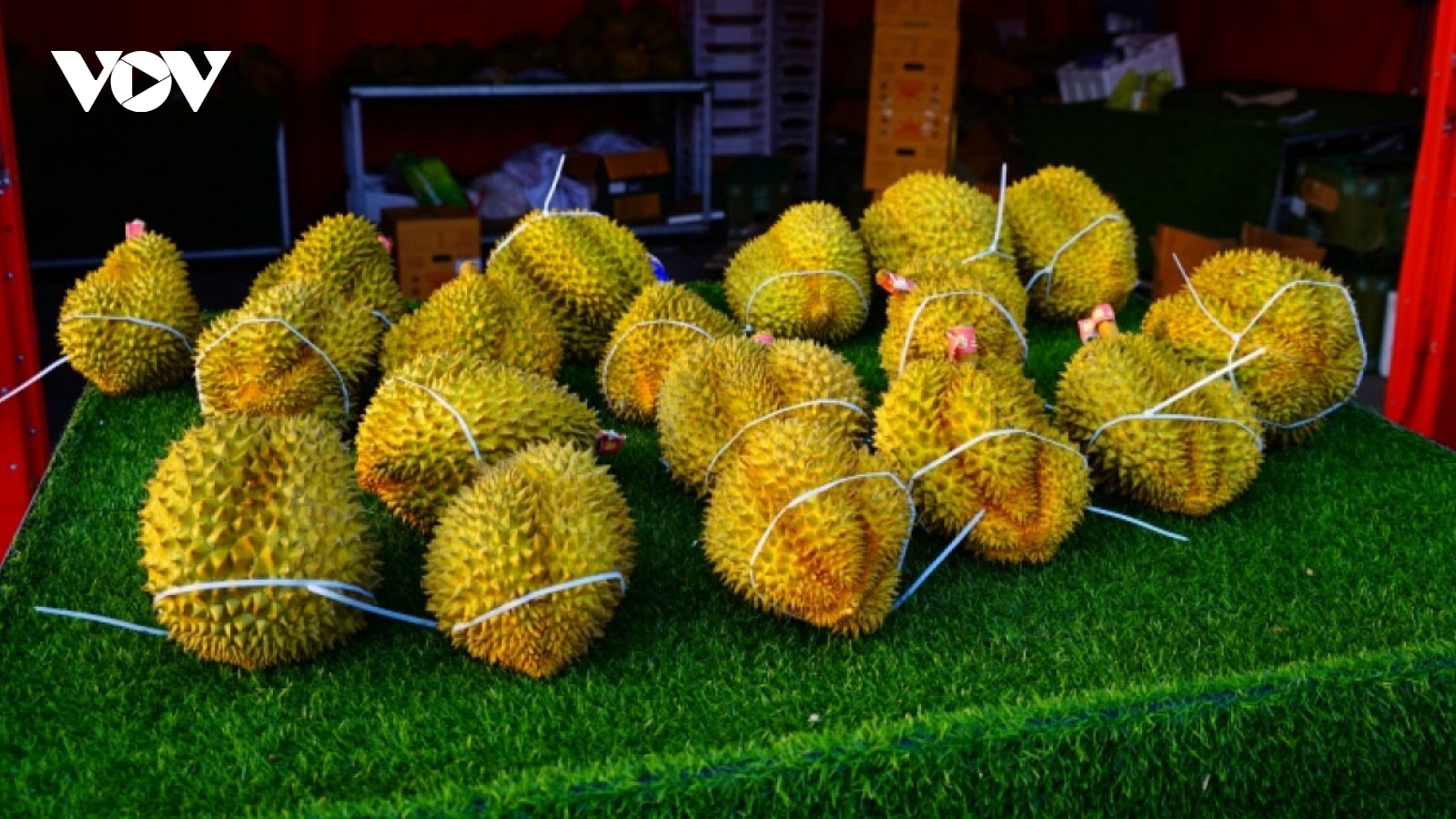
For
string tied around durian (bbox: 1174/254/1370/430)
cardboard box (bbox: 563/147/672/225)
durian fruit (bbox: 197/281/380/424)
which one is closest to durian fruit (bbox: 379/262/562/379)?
durian fruit (bbox: 197/281/380/424)

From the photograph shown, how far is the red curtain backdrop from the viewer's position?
6.98m

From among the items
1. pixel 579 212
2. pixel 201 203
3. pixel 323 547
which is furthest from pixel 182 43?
pixel 323 547

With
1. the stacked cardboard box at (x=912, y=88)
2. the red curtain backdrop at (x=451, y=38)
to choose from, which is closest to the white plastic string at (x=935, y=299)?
the stacked cardboard box at (x=912, y=88)

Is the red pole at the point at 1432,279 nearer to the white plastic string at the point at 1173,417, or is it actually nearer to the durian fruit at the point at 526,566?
the white plastic string at the point at 1173,417

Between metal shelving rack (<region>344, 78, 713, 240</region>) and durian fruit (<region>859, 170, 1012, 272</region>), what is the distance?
4930 mm

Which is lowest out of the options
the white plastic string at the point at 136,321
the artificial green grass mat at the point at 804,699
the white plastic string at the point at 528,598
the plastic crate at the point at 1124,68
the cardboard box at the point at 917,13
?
the artificial green grass mat at the point at 804,699

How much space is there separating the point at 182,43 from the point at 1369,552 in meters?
7.20

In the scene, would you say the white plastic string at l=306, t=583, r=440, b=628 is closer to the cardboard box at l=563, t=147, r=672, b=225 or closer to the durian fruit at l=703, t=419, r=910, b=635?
the durian fruit at l=703, t=419, r=910, b=635

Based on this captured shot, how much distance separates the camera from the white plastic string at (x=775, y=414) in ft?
5.96

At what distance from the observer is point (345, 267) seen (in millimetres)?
2451

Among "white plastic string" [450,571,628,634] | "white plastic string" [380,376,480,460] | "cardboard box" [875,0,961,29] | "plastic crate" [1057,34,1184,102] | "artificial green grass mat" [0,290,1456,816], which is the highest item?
"cardboard box" [875,0,961,29]

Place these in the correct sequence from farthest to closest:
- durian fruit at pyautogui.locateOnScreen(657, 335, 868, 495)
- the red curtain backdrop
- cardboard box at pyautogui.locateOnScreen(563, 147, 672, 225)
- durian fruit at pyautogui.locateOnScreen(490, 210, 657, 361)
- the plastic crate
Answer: cardboard box at pyautogui.locateOnScreen(563, 147, 672, 225) < the plastic crate < the red curtain backdrop < durian fruit at pyautogui.locateOnScreen(490, 210, 657, 361) < durian fruit at pyautogui.locateOnScreen(657, 335, 868, 495)

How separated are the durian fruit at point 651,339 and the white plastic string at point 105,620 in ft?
3.07

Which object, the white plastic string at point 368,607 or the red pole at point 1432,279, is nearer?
the white plastic string at point 368,607
